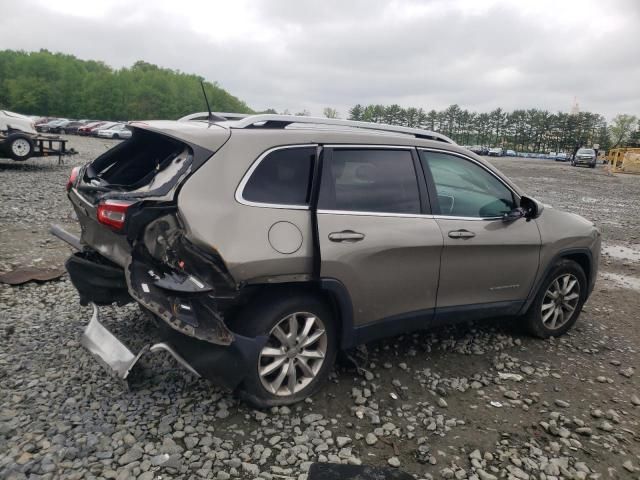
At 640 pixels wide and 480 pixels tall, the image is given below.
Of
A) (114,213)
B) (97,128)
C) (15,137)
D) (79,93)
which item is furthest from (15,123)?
(79,93)

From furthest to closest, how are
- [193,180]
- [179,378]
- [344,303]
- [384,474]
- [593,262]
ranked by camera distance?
1. [593,262]
2. [179,378]
3. [344,303]
4. [193,180]
5. [384,474]

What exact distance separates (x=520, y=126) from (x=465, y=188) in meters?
134

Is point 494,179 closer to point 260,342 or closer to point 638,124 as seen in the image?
point 260,342

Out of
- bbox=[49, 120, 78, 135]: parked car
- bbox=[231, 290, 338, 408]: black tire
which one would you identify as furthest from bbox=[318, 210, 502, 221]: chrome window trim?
bbox=[49, 120, 78, 135]: parked car

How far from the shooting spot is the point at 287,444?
9.69 feet

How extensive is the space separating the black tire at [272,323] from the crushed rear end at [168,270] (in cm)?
9

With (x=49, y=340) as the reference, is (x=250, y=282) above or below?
above

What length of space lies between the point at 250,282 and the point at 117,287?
1154mm

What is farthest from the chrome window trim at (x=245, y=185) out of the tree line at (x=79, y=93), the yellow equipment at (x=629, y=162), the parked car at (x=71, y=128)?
the tree line at (x=79, y=93)

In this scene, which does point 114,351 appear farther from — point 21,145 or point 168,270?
point 21,145

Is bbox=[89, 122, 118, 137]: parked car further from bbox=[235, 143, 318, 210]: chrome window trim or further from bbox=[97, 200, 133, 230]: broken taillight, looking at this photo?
bbox=[235, 143, 318, 210]: chrome window trim

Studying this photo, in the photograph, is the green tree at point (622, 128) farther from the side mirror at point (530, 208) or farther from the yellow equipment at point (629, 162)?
the side mirror at point (530, 208)

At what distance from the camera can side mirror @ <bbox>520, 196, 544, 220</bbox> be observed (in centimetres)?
429

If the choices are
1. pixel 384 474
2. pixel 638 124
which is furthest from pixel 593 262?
pixel 638 124
